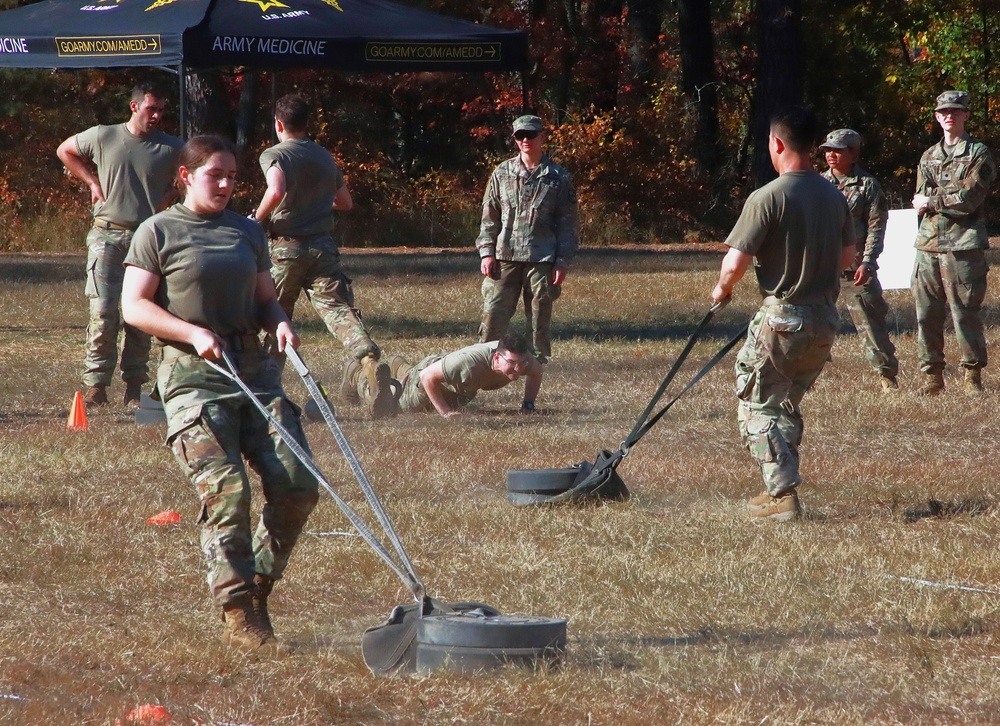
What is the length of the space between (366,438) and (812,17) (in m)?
25.5

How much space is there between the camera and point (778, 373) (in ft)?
21.8

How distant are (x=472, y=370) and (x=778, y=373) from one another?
306cm

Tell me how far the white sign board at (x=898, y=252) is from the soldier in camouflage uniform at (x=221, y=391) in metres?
7.50

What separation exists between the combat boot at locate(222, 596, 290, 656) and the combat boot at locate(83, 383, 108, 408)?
531cm

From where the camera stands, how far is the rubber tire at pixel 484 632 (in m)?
4.34

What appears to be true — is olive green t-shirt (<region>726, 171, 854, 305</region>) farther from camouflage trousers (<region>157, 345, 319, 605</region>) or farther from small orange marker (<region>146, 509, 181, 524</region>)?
small orange marker (<region>146, 509, 181, 524</region>)

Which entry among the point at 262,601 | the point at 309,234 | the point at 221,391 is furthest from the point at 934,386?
the point at 221,391

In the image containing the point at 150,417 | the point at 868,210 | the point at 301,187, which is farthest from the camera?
the point at 868,210

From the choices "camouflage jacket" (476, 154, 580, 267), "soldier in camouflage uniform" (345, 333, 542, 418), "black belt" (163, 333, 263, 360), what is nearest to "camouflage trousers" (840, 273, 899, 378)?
"camouflage jacket" (476, 154, 580, 267)

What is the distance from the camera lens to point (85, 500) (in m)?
7.09

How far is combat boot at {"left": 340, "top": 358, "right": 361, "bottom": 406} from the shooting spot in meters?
9.70

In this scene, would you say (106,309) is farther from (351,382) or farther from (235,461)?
(235,461)

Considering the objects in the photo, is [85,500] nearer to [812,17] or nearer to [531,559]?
[531,559]

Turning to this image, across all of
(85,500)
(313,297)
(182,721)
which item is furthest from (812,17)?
(182,721)
